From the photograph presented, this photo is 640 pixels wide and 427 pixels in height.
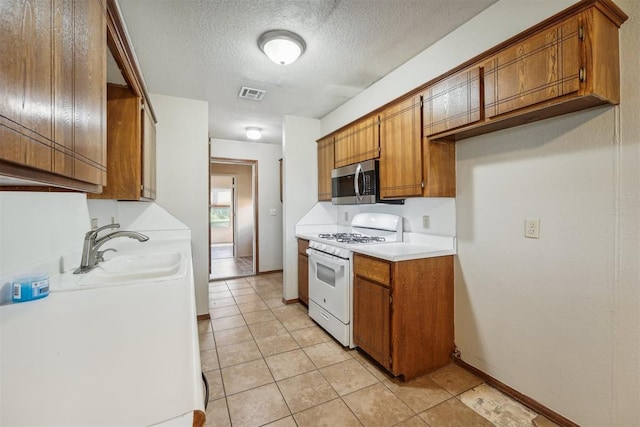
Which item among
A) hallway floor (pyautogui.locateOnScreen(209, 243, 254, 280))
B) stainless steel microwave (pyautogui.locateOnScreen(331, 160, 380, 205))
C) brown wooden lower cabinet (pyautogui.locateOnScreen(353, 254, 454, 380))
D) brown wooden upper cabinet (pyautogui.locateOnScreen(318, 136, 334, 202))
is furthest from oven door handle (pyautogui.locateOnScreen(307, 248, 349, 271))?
hallway floor (pyautogui.locateOnScreen(209, 243, 254, 280))

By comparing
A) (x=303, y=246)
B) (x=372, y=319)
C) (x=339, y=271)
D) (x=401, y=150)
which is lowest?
(x=372, y=319)

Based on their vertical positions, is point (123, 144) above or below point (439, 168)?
above

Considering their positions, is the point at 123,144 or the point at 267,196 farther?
the point at 267,196

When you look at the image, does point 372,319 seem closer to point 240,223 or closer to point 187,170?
point 187,170

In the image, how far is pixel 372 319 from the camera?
2234 mm

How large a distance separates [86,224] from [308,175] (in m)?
2.52

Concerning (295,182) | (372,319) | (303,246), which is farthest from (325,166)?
(372,319)

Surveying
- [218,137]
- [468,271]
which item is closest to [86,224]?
[468,271]

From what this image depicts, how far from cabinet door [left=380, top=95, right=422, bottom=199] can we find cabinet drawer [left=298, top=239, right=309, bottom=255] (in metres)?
1.25

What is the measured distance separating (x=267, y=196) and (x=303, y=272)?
2.27 m

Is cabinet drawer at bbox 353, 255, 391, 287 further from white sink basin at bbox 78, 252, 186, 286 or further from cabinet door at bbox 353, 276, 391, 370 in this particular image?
white sink basin at bbox 78, 252, 186, 286

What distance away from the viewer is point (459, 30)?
6.68 ft

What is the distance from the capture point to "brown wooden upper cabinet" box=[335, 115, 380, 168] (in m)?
2.76

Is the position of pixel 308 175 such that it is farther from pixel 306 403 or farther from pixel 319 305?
pixel 306 403
